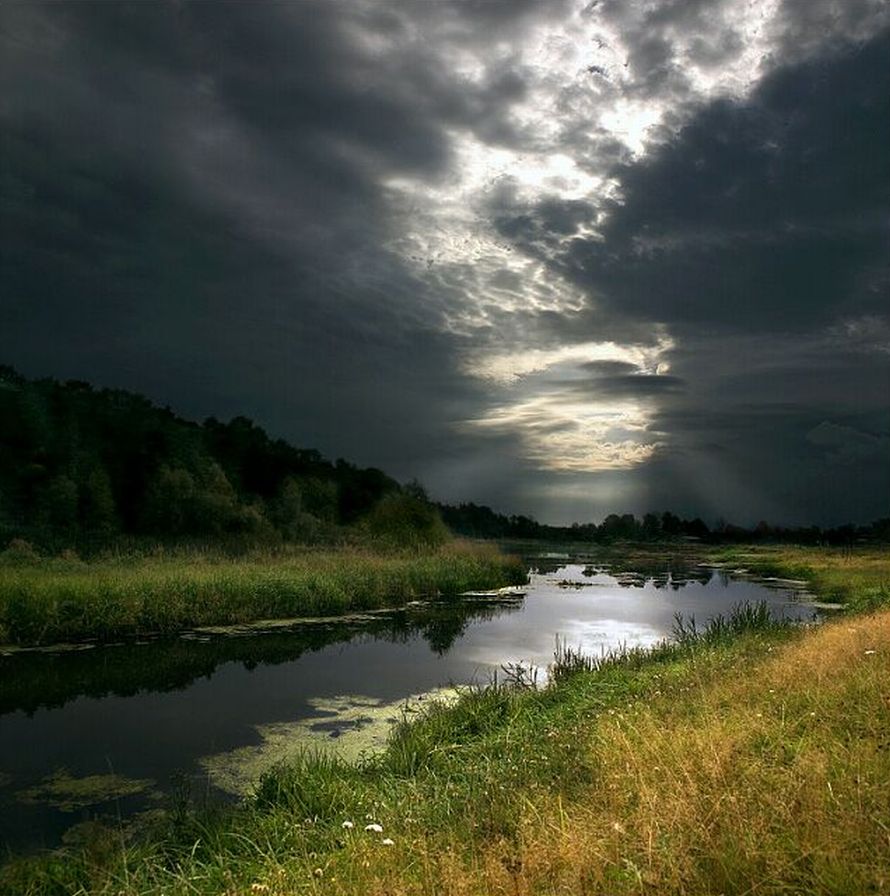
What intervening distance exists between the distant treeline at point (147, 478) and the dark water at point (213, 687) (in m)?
15.6

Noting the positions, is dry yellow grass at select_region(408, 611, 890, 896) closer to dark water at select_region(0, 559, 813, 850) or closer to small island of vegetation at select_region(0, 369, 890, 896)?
small island of vegetation at select_region(0, 369, 890, 896)

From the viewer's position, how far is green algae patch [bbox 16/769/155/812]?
8586mm

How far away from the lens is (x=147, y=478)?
190 ft

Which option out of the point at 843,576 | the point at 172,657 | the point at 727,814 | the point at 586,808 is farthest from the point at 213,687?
the point at 843,576

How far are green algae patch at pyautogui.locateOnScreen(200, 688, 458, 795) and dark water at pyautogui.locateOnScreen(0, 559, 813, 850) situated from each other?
0.25 feet

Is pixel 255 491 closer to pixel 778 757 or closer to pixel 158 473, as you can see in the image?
pixel 158 473

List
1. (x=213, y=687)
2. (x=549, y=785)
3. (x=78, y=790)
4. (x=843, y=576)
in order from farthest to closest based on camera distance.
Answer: (x=843, y=576)
(x=213, y=687)
(x=78, y=790)
(x=549, y=785)

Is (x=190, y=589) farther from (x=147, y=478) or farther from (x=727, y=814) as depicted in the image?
(x=147, y=478)

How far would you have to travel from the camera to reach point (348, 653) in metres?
18.4

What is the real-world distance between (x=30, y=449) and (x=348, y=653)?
157ft

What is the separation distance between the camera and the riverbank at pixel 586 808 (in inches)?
158

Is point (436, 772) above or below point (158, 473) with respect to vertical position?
below

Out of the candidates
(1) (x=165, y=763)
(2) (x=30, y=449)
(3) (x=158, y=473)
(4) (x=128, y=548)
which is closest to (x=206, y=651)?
(1) (x=165, y=763)

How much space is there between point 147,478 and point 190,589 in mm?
40462
